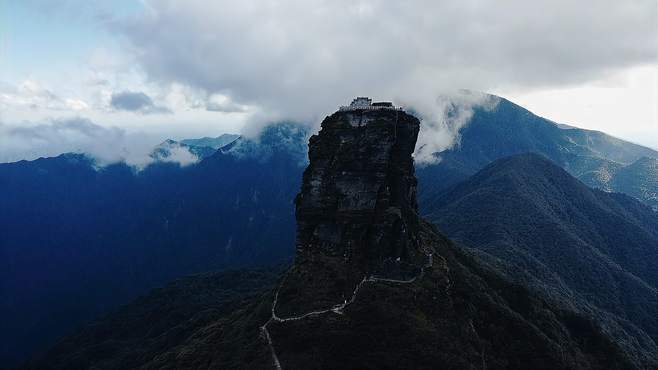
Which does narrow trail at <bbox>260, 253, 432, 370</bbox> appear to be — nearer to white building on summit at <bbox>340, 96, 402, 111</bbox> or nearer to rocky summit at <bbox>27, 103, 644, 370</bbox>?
rocky summit at <bbox>27, 103, 644, 370</bbox>

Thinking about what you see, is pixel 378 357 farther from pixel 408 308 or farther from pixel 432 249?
pixel 432 249

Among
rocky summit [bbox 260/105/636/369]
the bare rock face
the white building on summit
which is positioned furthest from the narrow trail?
the white building on summit

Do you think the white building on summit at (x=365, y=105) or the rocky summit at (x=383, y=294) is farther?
the white building on summit at (x=365, y=105)

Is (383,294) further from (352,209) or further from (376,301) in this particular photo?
(352,209)

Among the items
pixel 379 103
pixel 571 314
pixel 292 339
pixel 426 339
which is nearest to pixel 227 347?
pixel 292 339

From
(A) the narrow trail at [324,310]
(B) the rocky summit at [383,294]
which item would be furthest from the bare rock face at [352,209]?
(A) the narrow trail at [324,310]

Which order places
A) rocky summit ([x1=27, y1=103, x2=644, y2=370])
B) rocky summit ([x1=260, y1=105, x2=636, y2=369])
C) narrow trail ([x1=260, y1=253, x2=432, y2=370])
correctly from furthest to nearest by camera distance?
1. narrow trail ([x1=260, y1=253, x2=432, y2=370])
2. rocky summit ([x1=27, y1=103, x2=644, y2=370])
3. rocky summit ([x1=260, y1=105, x2=636, y2=369])

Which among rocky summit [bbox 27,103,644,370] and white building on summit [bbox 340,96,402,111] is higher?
white building on summit [bbox 340,96,402,111]

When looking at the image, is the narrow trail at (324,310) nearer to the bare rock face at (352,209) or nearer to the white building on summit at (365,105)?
the bare rock face at (352,209)
